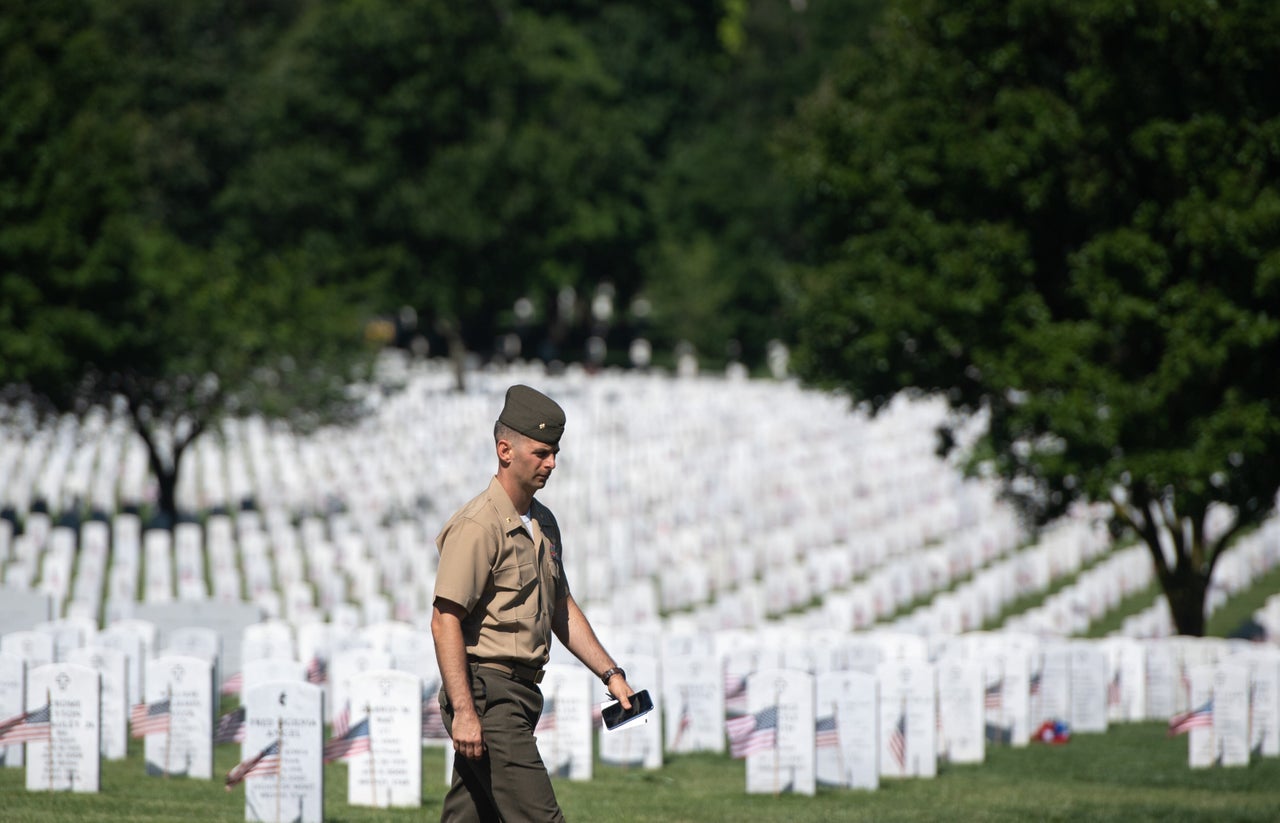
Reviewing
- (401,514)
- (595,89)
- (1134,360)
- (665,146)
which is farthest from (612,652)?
(665,146)

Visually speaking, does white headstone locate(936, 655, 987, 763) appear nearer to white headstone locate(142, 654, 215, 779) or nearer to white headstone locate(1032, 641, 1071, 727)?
white headstone locate(1032, 641, 1071, 727)

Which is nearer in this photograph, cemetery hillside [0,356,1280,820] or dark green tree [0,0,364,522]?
cemetery hillside [0,356,1280,820]

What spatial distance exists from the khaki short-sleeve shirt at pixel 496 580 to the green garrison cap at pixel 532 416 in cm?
25

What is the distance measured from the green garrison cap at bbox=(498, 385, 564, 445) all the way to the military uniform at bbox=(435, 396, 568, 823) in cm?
2

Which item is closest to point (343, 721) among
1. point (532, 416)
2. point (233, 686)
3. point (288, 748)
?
point (288, 748)

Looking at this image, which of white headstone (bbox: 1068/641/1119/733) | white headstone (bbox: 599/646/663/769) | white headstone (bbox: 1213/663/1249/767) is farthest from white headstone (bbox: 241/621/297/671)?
white headstone (bbox: 1213/663/1249/767)

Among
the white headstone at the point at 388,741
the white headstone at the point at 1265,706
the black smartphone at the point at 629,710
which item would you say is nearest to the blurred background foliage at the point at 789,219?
the white headstone at the point at 1265,706

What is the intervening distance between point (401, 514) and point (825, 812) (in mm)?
21651

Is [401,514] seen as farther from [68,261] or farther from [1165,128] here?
[1165,128]

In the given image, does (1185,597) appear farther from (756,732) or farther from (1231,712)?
(756,732)

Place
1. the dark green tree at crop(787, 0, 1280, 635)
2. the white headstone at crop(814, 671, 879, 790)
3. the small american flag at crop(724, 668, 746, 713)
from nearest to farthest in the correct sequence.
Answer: the white headstone at crop(814, 671, 879, 790), the small american flag at crop(724, 668, 746, 713), the dark green tree at crop(787, 0, 1280, 635)

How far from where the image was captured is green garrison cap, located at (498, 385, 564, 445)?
6508 millimetres

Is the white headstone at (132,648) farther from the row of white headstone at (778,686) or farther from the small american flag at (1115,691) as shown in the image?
the small american flag at (1115,691)

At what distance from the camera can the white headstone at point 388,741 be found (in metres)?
10.7
